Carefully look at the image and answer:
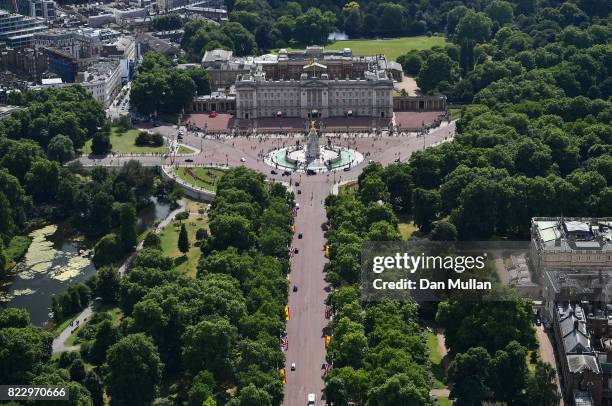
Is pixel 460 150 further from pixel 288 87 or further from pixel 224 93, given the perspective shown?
pixel 224 93

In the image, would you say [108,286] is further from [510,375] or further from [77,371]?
[510,375]

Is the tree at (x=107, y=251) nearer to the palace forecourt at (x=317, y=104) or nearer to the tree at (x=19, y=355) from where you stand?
the tree at (x=19, y=355)

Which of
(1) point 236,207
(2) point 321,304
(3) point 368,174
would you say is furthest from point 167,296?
(3) point 368,174

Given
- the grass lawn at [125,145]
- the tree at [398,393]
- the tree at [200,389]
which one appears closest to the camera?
the tree at [398,393]

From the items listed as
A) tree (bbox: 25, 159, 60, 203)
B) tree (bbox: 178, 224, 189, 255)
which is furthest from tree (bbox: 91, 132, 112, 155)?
tree (bbox: 178, 224, 189, 255)

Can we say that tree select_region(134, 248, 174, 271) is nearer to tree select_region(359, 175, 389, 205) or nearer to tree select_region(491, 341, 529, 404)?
tree select_region(359, 175, 389, 205)

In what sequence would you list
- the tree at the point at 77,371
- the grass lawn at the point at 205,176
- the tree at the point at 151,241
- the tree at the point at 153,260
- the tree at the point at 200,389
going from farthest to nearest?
the grass lawn at the point at 205,176 → the tree at the point at 151,241 → the tree at the point at 153,260 → the tree at the point at 77,371 → the tree at the point at 200,389

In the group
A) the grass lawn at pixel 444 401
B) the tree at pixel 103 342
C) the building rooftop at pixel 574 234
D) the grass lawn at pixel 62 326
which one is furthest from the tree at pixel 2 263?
the building rooftop at pixel 574 234
